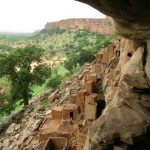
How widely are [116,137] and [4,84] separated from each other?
32.9 m

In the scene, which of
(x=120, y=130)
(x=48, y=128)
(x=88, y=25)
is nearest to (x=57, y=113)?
(x=48, y=128)

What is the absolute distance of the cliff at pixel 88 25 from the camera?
65006mm

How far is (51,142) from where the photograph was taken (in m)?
8.64

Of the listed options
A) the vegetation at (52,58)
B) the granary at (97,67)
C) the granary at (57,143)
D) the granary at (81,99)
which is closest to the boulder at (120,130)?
the granary at (57,143)

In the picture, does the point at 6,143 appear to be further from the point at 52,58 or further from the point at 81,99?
the point at 52,58

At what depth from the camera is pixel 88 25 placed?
237 ft

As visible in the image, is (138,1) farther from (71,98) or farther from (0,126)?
(0,126)

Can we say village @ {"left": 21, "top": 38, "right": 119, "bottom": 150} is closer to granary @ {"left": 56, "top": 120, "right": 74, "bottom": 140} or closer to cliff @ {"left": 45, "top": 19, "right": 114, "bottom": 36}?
granary @ {"left": 56, "top": 120, "right": 74, "bottom": 140}

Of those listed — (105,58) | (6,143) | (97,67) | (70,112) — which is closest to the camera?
(70,112)

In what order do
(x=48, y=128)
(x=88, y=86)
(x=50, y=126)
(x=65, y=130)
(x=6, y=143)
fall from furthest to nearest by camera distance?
(x=88, y=86), (x=6, y=143), (x=50, y=126), (x=48, y=128), (x=65, y=130)

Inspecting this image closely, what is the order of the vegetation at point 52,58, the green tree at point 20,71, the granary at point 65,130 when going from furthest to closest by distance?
the vegetation at point 52,58
the green tree at point 20,71
the granary at point 65,130

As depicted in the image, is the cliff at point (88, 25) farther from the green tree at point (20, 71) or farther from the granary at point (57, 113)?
the granary at point (57, 113)

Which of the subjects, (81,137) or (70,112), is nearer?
(81,137)

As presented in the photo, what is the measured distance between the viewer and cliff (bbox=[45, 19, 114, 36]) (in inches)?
2559
